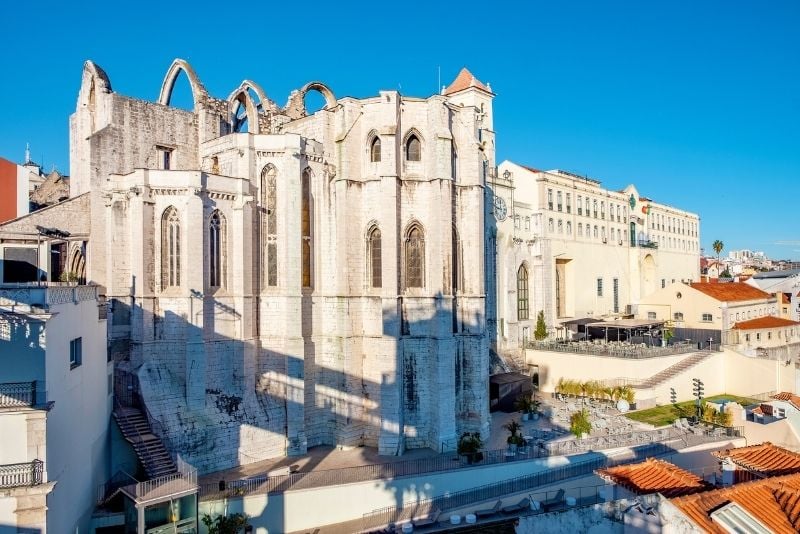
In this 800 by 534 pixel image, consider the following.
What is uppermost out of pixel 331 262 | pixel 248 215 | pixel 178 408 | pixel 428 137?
pixel 428 137

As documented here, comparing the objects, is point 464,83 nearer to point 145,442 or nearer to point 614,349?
point 614,349

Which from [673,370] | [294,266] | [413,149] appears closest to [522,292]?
[673,370]

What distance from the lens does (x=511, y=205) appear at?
40.8 m

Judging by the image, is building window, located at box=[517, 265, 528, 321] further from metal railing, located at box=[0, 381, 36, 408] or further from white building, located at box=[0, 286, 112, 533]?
metal railing, located at box=[0, 381, 36, 408]

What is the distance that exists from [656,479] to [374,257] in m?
14.7

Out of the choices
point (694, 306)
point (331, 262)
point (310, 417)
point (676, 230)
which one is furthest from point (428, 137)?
point (676, 230)

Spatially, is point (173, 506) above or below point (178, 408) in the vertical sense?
below

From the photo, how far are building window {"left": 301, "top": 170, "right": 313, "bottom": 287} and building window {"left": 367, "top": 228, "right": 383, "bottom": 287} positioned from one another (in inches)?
105

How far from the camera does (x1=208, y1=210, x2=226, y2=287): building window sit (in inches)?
917

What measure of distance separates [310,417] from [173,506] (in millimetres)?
8785

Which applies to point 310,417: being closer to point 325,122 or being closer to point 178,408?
point 178,408

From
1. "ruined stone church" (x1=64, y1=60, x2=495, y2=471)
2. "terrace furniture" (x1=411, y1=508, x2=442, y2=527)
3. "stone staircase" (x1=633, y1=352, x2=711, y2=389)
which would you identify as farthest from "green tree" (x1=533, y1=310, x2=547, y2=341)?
"terrace furniture" (x1=411, y1=508, x2=442, y2=527)

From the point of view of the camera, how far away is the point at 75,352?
1703 cm

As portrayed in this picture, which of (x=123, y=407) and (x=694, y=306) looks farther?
(x=694, y=306)
